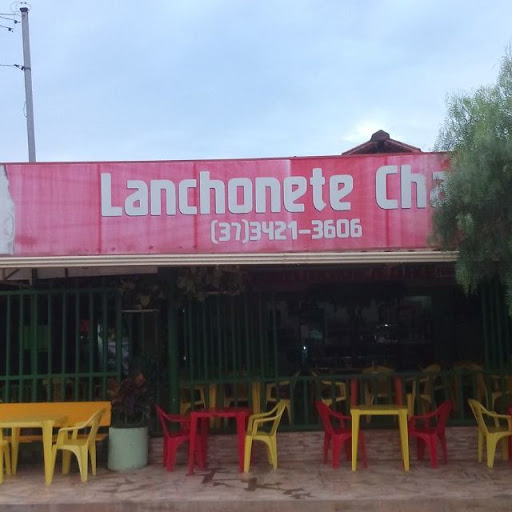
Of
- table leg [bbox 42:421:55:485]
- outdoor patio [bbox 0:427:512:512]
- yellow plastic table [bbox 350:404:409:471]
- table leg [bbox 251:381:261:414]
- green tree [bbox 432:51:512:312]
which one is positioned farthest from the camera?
table leg [bbox 251:381:261:414]

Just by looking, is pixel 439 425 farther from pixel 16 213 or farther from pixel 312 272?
pixel 16 213

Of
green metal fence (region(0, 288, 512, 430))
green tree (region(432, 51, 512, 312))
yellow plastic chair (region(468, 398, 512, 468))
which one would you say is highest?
green tree (region(432, 51, 512, 312))

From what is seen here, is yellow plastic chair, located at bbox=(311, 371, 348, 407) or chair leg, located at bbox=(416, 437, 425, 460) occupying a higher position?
yellow plastic chair, located at bbox=(311, 371, 348, 407)

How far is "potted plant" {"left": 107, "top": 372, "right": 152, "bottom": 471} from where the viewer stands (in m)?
8.34

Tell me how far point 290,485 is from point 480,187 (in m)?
3.70

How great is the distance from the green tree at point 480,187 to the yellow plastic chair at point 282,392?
9.76ft

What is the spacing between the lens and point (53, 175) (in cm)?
803

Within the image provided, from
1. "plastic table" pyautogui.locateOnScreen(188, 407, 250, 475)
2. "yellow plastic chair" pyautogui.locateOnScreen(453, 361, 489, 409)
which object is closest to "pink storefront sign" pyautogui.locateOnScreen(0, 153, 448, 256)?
"plastic table" pyautogui.locateOnScreen(188, 407, 250, 475)

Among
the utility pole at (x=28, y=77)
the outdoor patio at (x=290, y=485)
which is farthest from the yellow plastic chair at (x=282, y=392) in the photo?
the utility pole at (x=28, y=77)

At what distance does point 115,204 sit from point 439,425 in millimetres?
4422

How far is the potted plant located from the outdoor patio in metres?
0.15

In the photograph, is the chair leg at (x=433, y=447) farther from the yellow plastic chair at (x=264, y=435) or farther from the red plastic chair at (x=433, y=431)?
the yellow plastic chair at (x=264, y=435)

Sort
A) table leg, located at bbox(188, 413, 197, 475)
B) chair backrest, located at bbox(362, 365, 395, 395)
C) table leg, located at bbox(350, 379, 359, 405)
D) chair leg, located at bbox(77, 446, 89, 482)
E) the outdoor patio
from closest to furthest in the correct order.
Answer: the outdoor patio < chair leg, located at bbox(77, 446, 89, 482) < table leg, located at bbox(188, 413, 197, 475) < table leg, located at bbox(350, 379, 359, 405) < chair backrest, located at bbox(362, 365, 395, 395)

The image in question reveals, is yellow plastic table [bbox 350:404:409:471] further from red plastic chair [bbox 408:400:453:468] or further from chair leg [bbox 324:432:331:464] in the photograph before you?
chair leg [bbox 324:432:331:464]
